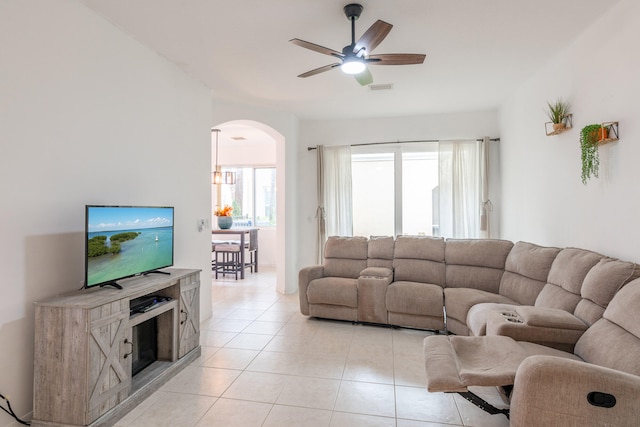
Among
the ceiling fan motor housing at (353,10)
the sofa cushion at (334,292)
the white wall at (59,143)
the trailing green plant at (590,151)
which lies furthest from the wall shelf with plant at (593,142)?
the white wall at (59,143)

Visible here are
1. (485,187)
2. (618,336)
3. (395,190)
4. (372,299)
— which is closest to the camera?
(618,336)

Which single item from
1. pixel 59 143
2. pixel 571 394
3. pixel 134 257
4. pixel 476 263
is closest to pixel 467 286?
pixel 476 263

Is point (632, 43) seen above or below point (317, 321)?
above

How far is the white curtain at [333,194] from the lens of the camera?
18.2 feet

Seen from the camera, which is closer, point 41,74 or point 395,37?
point 41,74

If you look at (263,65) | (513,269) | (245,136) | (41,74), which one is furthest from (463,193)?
(41,74)

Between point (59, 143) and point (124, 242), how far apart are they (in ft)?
2.52

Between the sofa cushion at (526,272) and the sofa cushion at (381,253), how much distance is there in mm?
1292

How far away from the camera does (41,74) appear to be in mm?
2119

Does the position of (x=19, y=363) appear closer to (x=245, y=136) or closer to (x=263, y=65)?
(x=263, y=65)

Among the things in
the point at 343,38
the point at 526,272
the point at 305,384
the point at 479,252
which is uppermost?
the point at 343,38

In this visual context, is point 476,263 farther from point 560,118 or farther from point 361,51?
point 361,51

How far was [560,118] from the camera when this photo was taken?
10.4ft

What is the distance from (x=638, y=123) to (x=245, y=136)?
20.5 feet
